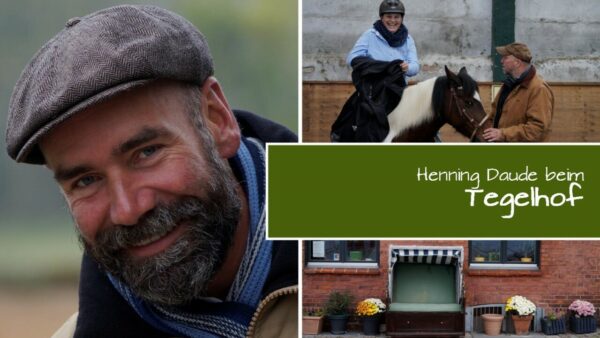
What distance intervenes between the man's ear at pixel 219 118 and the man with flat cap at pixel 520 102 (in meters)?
0.64

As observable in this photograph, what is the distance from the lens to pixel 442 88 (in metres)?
2.01

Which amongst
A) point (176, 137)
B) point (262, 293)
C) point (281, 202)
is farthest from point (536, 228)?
point (176, 137)

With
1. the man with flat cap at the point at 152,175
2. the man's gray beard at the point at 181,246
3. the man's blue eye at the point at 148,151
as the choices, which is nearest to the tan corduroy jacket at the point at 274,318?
the man with flat cap at the point at 152,175

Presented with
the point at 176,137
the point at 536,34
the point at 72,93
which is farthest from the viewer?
the point at 536,34

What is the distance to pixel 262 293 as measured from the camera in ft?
5.42

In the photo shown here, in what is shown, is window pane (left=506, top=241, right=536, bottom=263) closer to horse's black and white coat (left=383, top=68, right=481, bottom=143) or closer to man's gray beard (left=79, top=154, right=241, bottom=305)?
horse's black and white coat (left=383, top=68, right=481, bottom=143)

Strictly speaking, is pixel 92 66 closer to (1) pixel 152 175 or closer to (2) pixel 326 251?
(1) pixel 152 175

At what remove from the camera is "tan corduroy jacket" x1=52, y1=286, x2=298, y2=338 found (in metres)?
1.65

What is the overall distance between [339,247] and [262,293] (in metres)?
0.39

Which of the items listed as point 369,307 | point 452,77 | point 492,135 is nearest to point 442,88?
point 452,77

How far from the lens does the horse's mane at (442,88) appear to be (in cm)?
198

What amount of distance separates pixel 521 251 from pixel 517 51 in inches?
17.9

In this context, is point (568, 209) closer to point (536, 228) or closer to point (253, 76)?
point (536, 228)

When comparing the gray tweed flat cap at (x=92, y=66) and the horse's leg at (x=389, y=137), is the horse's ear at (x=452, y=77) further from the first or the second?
the gray tweed flat cap at (x=92, y=66)
